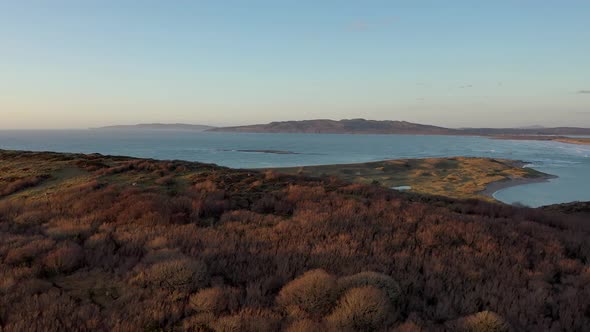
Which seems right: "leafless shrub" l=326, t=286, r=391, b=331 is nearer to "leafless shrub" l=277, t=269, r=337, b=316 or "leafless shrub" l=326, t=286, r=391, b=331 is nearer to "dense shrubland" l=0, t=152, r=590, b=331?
"dense shrubland" l=0, t=152, r=590, b=331

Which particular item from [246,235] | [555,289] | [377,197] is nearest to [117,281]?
[246,235]

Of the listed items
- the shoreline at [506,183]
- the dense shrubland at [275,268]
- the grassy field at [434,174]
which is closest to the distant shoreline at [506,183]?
the shoreline at [506,183]

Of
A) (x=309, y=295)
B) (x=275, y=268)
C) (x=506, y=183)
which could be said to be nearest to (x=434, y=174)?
(x=506, y=183)

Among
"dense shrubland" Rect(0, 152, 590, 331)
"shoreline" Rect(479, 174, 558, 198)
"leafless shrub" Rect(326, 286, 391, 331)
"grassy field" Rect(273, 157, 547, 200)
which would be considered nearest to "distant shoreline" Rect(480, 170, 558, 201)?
"shoreline" Rect(479, 174, 558, 198)

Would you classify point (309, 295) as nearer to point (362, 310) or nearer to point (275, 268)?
point (362, 310)

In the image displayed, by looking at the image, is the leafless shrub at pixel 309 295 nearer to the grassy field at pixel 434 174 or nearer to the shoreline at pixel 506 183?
the grassy field at pixel 434 174

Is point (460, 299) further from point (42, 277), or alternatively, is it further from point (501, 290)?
point (42, 277)
